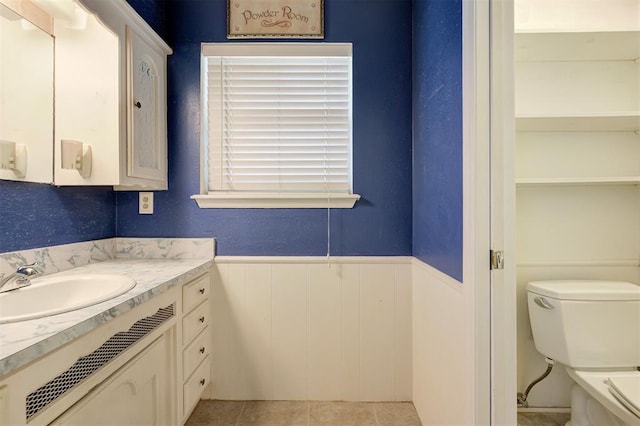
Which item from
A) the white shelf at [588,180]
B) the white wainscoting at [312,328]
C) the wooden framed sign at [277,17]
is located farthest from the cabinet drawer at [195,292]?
the white shelf at [588,180]

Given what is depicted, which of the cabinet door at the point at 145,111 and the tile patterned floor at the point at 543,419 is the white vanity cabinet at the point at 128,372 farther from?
the tile patterned floor at the point at 543,419

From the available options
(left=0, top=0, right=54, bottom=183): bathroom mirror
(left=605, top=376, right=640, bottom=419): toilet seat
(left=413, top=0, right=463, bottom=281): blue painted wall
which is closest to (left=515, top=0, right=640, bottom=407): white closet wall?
(left=605, top=376, right=640, bottom=419): toilet seat

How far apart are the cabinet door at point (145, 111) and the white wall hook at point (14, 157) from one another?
13.6 inches

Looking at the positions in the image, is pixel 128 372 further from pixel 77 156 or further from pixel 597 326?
pixel 597 326

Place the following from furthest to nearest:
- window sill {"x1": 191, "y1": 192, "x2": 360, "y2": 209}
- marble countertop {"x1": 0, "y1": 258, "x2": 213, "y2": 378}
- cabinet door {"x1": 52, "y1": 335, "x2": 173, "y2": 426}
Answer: window sill {"x1": 191, "y1": 192, "x2": 360, "y2": 209}
cabinet door {"x1": 52, "y1": 335, "x2": 173, "y2": 426}
marble countertop {"x1": 0, "y1": 258, "x2": 213, "y2": 378}

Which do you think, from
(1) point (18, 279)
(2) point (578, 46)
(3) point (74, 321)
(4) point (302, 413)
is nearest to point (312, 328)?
A: (4) point (302, 413)

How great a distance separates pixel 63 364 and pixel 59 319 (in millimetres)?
109

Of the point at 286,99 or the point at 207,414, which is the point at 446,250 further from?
the point at 207,414

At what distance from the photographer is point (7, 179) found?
1.06 m

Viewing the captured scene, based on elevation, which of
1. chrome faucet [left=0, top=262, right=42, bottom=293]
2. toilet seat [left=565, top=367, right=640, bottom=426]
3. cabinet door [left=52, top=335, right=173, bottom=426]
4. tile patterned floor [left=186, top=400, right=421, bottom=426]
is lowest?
tile patterned floor [left=186, top=400, right=421, bottom=426]

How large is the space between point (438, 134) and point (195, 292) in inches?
54.4

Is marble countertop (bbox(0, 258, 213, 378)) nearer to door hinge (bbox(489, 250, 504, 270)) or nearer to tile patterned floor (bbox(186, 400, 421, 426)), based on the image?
tile patterned floor (bbox(186, 400, 421, 426))

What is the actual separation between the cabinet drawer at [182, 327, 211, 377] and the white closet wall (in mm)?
1710

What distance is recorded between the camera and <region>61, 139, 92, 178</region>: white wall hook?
1.19 metres
